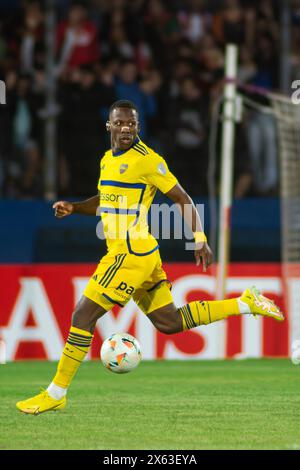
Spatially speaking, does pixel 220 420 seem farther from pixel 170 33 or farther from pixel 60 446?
pixel 170 33

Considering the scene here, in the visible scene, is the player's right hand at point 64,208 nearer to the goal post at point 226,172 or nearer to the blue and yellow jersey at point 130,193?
the blue and yellow jersey at point 130,193

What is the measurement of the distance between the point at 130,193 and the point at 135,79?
6702mm

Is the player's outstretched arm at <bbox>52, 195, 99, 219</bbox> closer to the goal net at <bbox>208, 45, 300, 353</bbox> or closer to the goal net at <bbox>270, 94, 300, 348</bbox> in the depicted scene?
the goal net at <bbox>208, 45, 300, 353</bbox>

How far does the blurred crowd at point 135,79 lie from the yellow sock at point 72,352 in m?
6.07

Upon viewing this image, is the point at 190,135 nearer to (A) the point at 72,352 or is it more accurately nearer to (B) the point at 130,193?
(B) the point at 130,193

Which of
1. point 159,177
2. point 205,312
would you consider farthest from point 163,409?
point 159,177

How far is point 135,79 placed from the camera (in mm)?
14211

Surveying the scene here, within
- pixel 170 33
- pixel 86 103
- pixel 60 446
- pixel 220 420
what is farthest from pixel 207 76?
pixel 60 446

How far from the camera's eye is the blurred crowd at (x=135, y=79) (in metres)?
13.6

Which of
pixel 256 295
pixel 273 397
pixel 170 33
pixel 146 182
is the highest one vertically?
pixel 170 33

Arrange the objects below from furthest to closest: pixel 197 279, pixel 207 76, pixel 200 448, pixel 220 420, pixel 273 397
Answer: pixel 207 76
pixel 197 279
pixel 273 397
pixel 220 420
pixel 200 448

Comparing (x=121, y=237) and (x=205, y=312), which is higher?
(x=121, y=237)

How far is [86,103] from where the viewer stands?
13.7 metres

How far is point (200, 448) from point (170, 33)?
9.32 m
